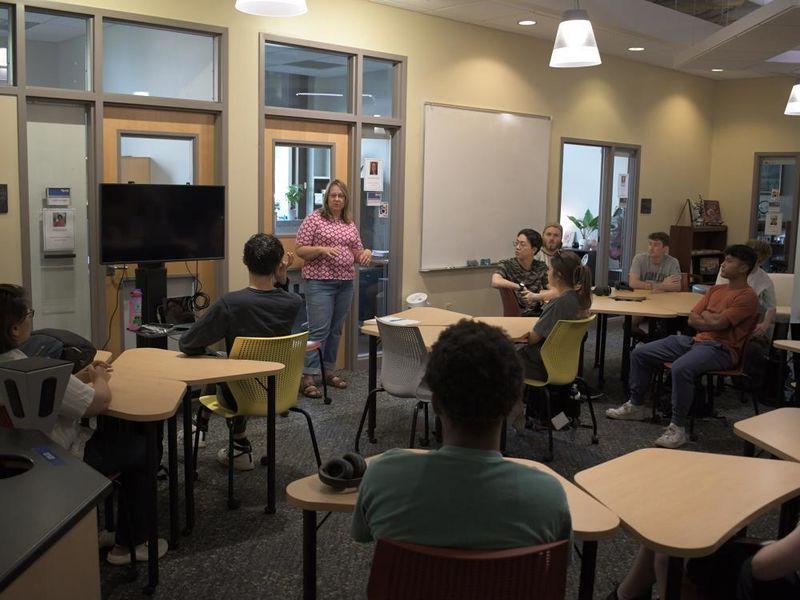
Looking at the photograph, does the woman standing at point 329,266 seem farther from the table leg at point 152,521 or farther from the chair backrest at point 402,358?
the table leg at point 152,521

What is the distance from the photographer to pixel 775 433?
9.16 feet

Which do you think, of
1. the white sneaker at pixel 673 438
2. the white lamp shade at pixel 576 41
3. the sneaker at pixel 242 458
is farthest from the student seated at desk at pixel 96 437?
the white lamp shade at pixel 576 41

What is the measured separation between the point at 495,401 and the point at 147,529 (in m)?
1.97

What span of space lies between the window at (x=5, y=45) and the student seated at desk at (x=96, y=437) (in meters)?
2.23

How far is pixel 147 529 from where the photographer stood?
3055 mm

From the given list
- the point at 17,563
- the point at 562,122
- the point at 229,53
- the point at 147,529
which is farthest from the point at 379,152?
the point at 17,563

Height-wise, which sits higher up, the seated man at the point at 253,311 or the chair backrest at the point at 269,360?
the seated man at the point at 253,311

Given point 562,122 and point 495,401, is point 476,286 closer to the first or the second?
point 562,122

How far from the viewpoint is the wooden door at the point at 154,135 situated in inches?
196

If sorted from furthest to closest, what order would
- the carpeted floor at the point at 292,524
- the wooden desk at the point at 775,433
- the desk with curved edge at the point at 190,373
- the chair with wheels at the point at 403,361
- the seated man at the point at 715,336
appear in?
the seated man at the point at 715,336, the chair with wheels at the point at 403,361, the desk with curved edge at the point at 190,373, the carpeted floor at the point at 292,524, the wooden desk at the point at 775,433

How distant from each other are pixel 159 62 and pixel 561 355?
3.17 metres

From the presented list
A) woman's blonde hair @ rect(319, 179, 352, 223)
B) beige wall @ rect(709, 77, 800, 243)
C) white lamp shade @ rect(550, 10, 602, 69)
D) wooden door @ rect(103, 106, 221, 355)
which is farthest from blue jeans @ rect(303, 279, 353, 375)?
beige wall @ rect(709, 77, 800, 243)

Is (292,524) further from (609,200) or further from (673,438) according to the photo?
(609,200)

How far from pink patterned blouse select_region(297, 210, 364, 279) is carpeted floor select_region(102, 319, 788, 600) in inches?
38.0
